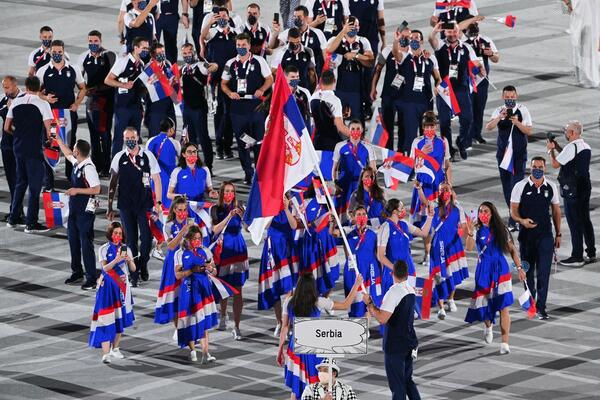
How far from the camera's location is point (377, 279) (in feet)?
71.9

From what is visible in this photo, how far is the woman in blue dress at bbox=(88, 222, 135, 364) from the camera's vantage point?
21.3 m

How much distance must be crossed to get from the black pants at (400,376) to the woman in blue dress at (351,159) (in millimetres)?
5194

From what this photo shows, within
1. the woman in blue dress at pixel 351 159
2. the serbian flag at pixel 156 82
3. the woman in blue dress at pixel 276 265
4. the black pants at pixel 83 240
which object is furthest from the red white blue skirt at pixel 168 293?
the serbian flag at pixel 156 82

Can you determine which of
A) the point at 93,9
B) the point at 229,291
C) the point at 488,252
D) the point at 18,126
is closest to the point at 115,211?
the point at 18,126

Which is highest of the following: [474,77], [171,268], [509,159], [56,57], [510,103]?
[56,57]

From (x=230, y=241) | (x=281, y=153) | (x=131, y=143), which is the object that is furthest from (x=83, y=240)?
(x=281, y=153)

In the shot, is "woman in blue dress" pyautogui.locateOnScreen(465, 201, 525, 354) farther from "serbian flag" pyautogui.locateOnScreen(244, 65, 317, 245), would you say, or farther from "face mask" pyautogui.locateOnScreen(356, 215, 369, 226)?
"serbian flag" pyautogui.locateOnScreen(244, 65, 317, 245)

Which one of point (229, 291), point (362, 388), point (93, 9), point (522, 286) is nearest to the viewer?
point (362, 388)

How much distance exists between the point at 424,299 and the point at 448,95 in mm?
6427

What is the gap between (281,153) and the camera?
65.6 ft

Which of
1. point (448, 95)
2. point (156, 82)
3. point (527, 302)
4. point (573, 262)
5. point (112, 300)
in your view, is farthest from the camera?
point (448, 95)

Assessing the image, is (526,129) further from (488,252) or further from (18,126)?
(18,126)

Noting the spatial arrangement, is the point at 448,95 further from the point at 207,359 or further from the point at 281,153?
the point at 281,153

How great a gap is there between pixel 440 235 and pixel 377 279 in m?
1.11
